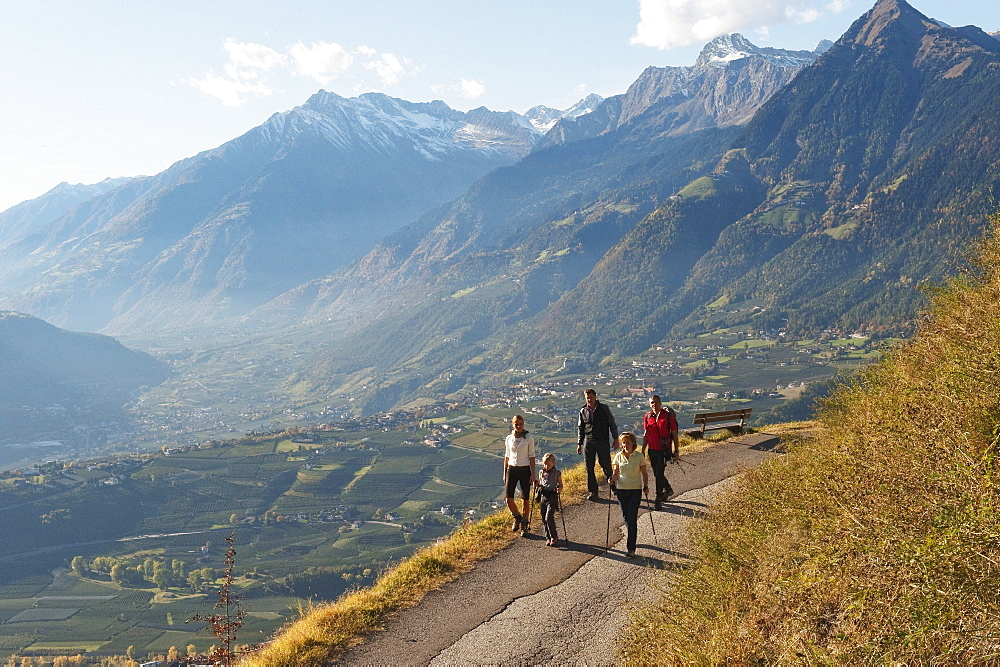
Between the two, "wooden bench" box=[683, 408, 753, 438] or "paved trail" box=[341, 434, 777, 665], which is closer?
"paved trail" box=[341, 434, 777, 665]

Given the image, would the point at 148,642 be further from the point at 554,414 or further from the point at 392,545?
the point at 554,414

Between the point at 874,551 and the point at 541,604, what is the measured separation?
22.0 feet

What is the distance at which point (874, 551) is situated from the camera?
6223 millimetres

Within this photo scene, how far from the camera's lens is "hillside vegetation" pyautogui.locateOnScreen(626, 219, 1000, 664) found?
5387 millimetres

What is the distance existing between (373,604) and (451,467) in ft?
479

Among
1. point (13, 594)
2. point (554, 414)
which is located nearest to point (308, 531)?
point (13, 594)

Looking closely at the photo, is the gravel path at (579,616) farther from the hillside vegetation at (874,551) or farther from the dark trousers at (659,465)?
the dark trousers at (659,465)

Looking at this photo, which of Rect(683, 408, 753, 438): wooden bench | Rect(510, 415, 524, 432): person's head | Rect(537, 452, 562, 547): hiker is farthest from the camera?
Rect(683, 408, 753, 438): wooden bench

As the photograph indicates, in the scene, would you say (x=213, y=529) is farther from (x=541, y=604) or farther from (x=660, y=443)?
(x=541, y=604)

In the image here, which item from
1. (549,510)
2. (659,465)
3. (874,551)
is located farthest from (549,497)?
(874,551)

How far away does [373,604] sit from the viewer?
1207cm

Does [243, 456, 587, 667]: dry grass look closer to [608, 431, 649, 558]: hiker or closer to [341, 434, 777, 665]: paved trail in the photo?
[341, 434, 777, 665]: paved trail

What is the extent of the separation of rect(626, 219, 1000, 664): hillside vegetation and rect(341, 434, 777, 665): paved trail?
120cm

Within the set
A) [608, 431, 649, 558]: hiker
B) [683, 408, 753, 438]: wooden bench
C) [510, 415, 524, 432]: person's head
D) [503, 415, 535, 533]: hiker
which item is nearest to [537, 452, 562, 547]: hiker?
[503, 415, 535, 533]: hiker
